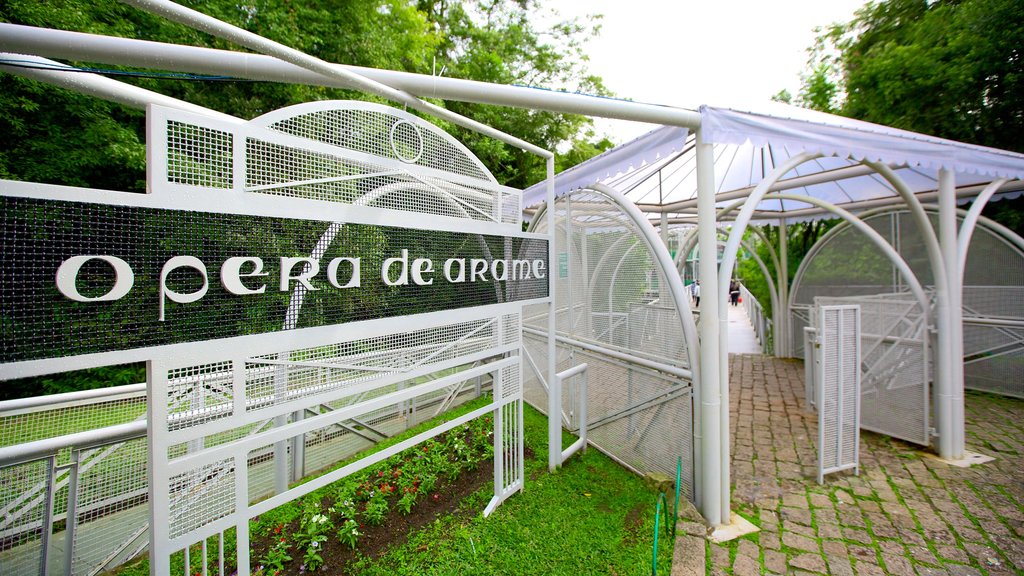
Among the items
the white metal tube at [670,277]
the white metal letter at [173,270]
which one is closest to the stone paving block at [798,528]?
the white metal tube at [670,277]

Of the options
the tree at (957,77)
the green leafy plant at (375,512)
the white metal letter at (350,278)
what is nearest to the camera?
the white metal letter at (350,278)

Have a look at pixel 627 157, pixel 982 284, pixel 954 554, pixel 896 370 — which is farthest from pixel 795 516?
pixel 982 284

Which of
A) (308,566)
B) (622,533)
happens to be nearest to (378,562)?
(308,566)

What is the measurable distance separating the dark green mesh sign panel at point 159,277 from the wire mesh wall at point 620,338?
209 centimetres

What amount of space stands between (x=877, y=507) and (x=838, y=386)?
103 centimetres

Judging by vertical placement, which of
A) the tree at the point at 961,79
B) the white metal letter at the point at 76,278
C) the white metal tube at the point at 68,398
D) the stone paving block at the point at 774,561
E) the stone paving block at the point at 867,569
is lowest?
the stone paving block at the point at 867,569

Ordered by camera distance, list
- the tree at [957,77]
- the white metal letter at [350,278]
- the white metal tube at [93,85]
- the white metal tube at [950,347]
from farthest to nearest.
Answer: the tree at [957,77], the white metal tube at [950,347], the white metal letter at [350,278], the white metal tube at [93,85]

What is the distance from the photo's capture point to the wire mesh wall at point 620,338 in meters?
3.76

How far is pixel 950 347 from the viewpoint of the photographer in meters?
4.51

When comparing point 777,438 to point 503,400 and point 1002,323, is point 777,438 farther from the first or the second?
point 1002,323

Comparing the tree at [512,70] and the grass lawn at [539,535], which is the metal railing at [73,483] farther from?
the tree at [512,70]

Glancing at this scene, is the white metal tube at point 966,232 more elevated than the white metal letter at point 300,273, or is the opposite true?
the white metal tube at point 966,232

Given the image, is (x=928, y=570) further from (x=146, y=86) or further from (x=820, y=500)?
(x=146, y=86)

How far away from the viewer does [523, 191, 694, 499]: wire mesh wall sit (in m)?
3.76
